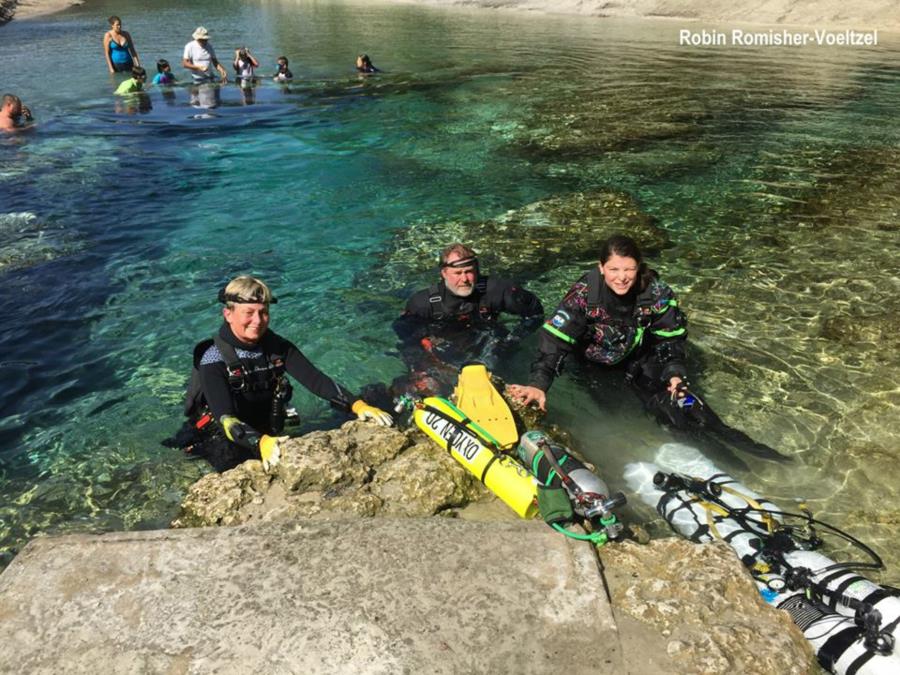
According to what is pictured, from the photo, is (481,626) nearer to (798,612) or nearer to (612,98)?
(798,612)

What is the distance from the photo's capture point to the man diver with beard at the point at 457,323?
6012mm

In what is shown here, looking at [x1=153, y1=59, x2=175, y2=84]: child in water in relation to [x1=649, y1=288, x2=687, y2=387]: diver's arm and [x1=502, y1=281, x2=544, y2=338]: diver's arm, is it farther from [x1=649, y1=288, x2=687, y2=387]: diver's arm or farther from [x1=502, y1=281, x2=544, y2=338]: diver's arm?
[x1=649, y1=288, x2=687, y2=387]: diver's arm

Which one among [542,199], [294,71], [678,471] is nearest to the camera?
[678,471]

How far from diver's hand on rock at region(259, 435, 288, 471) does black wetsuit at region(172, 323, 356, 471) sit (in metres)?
0.10

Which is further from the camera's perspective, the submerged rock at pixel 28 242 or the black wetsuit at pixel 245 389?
the submerged rock at pixel 28 242

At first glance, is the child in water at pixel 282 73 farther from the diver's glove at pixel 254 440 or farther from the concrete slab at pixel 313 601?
the concrete slab at pixel 313 601

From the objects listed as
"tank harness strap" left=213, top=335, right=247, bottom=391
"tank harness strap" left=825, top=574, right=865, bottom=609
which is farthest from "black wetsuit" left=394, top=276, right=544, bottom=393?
"tank harness strap" left=825, top=574, right=865, bottom=609

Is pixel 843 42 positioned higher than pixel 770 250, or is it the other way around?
pixel 843 42

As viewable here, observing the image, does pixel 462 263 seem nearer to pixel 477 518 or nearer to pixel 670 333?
pixel 670 333

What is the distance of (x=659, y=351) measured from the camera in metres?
5.42

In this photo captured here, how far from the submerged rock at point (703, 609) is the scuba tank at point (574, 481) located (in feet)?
0.62

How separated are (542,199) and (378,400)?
6444 mm

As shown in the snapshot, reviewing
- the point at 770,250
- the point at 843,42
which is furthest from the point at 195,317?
the point at 843,42

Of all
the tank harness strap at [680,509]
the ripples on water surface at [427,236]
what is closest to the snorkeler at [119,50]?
the ripples on water surface at [427,236]
